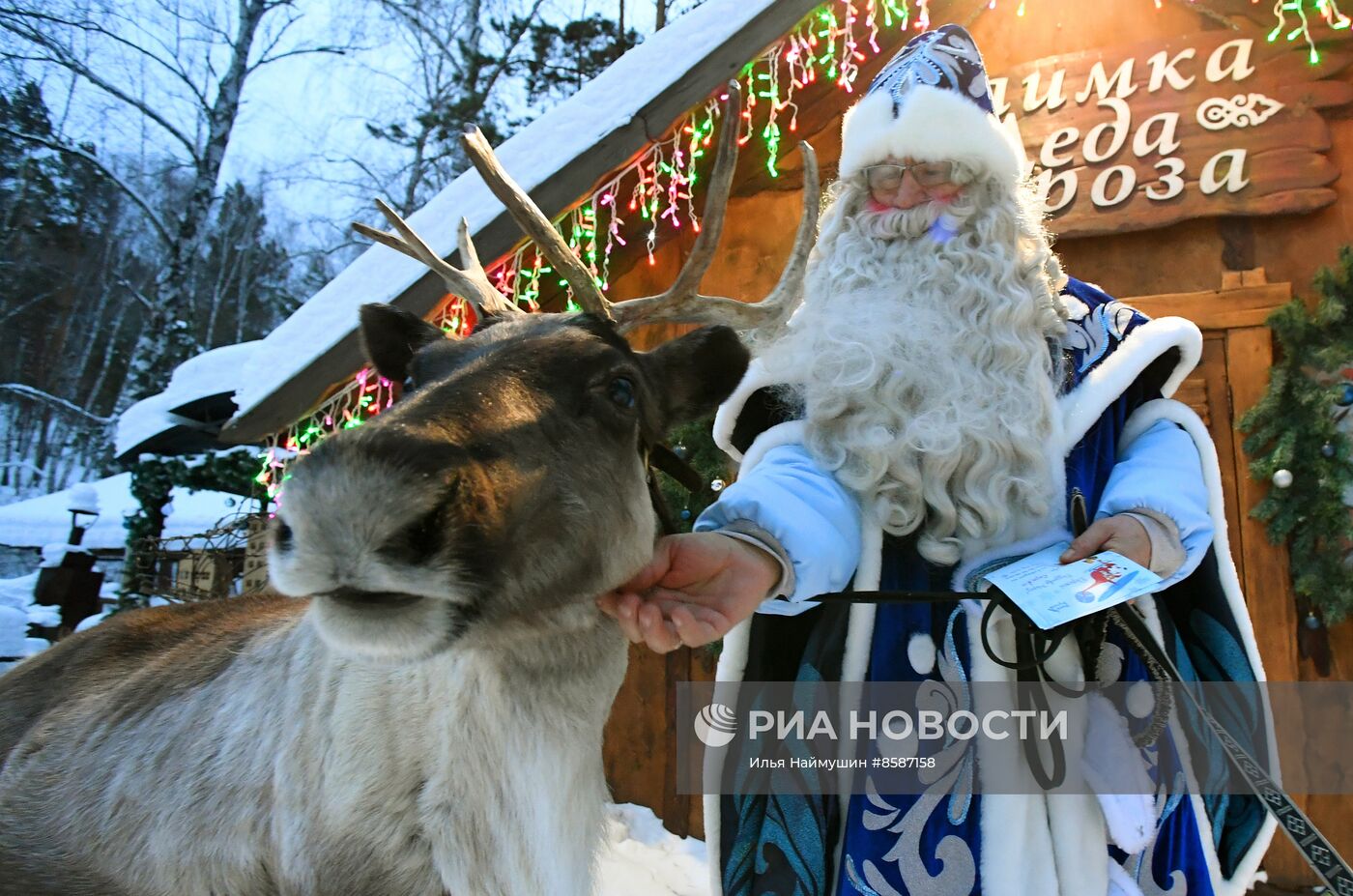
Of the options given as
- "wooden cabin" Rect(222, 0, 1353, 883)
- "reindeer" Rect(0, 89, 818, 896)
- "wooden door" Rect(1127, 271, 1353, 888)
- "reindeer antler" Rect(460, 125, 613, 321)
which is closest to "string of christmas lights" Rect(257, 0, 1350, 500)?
"wooden cabin" Rect(222, 0, 1353, 883)

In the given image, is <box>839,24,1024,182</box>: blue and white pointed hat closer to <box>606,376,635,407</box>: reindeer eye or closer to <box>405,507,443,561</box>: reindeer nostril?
<box>606,376,635,407</box>: reindeer eye

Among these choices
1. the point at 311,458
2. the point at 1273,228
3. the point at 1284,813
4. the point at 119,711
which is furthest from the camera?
the point at 1273,228

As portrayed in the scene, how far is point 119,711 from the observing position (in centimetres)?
177

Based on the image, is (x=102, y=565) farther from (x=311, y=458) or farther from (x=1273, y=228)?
(x=1273, y=228)

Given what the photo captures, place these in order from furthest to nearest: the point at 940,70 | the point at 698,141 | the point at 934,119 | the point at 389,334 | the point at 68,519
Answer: the point at 68,519, the point at 698,141, the point at 940,70, the point at 934,119, the point at 389,334

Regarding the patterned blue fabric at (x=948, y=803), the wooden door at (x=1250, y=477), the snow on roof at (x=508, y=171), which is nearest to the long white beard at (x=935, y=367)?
the patterned blue fabric at (x=948, y=803)

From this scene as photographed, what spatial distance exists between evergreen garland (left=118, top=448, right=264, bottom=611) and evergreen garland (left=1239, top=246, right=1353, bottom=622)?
22.0 ft

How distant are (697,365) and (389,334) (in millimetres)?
728

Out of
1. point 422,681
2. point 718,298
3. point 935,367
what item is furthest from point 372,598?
point 935,367

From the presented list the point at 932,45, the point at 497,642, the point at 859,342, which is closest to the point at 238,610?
the point at 497,642

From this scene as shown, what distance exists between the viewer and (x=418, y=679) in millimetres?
1417

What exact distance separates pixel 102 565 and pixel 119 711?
734 centimetres

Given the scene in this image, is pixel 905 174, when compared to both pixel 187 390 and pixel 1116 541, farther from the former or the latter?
pixel 187 390

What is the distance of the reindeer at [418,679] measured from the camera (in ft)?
3.49
